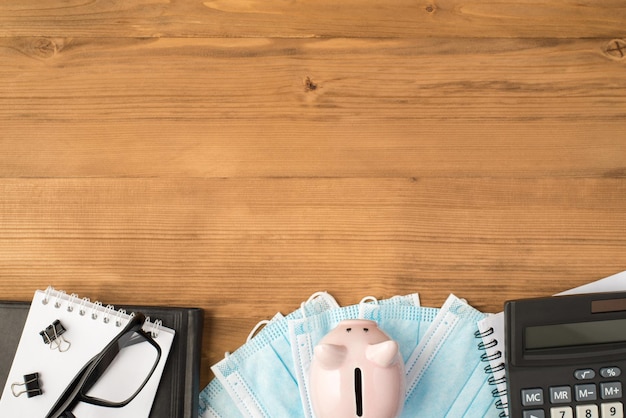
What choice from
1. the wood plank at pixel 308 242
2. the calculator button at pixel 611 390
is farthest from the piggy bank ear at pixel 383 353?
the calculator button at pixel 611 390

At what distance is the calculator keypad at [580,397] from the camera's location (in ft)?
1.74

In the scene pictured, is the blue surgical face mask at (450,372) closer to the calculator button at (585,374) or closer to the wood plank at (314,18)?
the calculator button at (585,374)

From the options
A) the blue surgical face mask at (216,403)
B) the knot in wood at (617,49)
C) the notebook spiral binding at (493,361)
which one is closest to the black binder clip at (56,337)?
the blue surgical face mask at (216,403)

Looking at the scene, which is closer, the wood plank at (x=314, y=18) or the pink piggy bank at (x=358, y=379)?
the pink piggy bank at (x=358, y=379)

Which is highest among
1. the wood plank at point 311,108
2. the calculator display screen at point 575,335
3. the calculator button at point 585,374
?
the wood plank at point 311,108

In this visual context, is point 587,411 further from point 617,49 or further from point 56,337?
point 56,337

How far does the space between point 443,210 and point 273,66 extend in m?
0.24

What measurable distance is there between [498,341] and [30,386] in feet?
1.56

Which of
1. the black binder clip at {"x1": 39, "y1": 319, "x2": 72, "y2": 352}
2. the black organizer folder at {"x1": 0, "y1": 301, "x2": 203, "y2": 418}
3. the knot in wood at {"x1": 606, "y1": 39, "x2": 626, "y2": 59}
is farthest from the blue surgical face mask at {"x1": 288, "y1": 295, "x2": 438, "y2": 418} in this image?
the knot in wood at {"x1": 606, "y1": 39, "x2": 626, "y2": 59}

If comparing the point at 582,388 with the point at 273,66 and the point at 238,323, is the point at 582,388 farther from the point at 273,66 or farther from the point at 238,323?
the point at 273,66

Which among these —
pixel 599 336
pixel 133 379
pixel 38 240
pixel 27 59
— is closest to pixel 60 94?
pixel 27 59

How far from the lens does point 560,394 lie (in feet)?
1.75

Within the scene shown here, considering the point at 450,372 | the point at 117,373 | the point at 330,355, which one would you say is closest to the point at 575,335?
the point at 450,372

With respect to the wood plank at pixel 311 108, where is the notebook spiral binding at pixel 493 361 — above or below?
below
